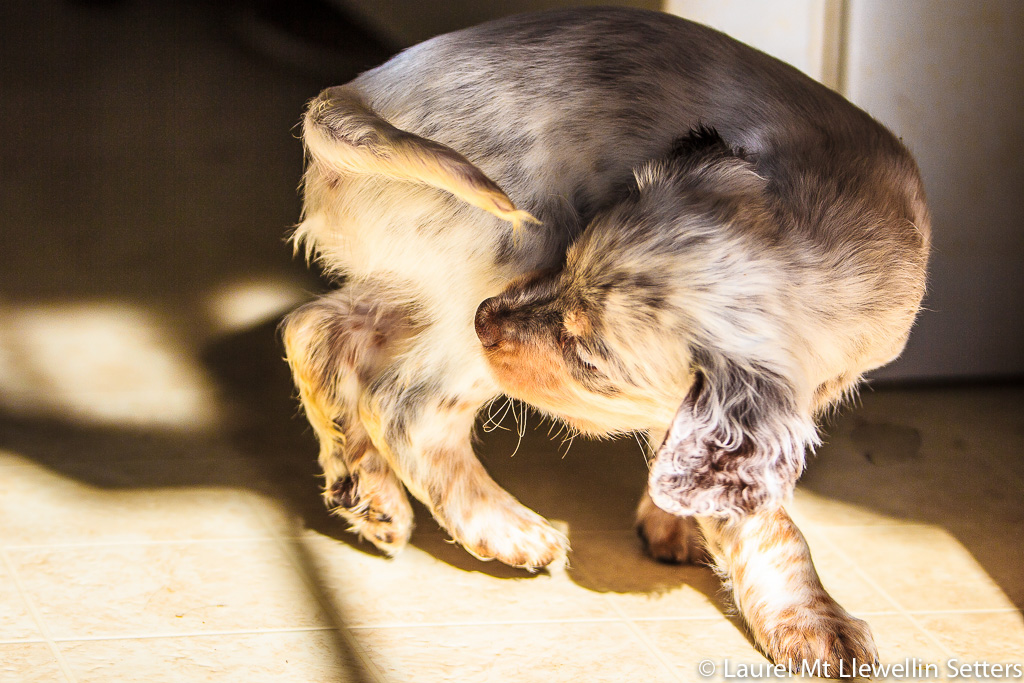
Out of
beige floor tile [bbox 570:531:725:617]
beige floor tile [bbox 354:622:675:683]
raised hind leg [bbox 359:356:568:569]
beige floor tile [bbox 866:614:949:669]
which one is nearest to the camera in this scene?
beige floor tile [bbox 354:622:675:683]

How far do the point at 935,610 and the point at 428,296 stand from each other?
154 centimetres

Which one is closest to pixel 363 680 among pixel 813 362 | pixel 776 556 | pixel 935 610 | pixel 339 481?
pixel 339 481

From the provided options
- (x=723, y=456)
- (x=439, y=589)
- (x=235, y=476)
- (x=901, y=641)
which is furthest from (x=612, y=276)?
(x=235, y=476)

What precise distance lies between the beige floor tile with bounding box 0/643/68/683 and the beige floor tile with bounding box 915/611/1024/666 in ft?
6.63

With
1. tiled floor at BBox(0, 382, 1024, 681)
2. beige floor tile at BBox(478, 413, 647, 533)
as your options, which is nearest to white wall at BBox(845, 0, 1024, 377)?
tiled floor at BBox(0, 382, 1024, 681)

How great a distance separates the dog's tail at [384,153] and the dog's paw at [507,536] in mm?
877

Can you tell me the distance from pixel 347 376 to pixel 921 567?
171cm

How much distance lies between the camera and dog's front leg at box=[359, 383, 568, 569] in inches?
104

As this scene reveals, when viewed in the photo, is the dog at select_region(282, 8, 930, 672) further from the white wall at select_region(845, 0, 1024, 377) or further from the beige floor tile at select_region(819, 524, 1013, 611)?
the white wall at select_region(845, 0, 1024, 377)

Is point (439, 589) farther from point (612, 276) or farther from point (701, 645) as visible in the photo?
point (612, 276)

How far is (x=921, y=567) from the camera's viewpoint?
2.72m

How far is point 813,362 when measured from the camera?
6.98 feet

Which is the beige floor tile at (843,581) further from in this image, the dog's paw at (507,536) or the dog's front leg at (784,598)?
the dog's paw at (507,536)

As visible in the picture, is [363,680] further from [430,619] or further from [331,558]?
[331,558]
